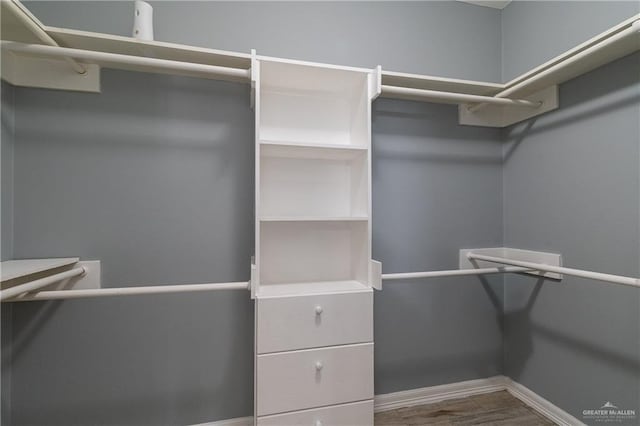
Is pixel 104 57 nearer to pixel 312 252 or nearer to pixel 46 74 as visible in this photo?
pixel 46 74

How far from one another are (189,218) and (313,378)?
3.02 ft

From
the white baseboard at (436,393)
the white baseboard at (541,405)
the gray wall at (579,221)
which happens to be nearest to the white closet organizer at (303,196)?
the gray wall at (579,221)

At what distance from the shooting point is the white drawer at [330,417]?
3.71ft

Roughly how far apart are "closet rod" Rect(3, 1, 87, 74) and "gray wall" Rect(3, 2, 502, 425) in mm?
122

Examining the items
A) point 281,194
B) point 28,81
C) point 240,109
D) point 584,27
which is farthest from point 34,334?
point 584,27

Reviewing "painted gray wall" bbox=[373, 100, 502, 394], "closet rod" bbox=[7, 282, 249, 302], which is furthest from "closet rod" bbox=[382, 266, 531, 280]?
"closet rod" bbox=[7, 282, 249, 302]

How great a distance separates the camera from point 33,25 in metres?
1.00

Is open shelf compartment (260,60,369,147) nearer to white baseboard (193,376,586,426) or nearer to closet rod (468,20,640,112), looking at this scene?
closet rod (468,20,640,112)

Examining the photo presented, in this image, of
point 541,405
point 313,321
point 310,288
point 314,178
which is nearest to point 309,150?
point 314,178

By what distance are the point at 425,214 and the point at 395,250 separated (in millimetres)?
286

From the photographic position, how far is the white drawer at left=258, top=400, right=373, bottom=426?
1.13m

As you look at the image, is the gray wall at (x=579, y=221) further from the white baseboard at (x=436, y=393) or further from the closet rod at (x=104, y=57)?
the closet rod at (x=104, y=57)

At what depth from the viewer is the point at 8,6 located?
0.89 metres

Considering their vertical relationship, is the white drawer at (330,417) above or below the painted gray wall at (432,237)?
below
